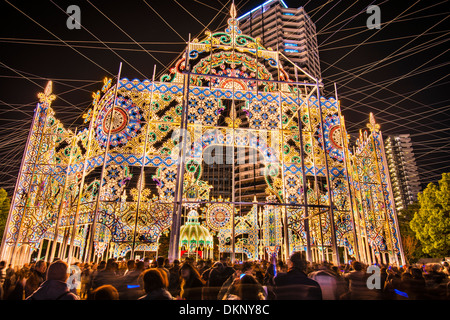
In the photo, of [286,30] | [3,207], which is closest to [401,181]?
[286,30]

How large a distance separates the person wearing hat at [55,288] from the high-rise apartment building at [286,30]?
6029 centimetres

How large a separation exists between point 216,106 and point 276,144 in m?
2.50

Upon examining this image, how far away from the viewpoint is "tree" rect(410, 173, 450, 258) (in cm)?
1841

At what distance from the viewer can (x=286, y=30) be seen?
59.3m

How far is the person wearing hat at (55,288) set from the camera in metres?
2.26

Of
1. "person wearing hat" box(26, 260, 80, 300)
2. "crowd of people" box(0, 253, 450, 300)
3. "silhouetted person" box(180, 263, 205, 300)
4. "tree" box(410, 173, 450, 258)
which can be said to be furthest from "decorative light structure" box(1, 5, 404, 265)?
"tree" box(410, 173, 450, 258)

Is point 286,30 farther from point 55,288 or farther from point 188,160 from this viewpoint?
point 55,288

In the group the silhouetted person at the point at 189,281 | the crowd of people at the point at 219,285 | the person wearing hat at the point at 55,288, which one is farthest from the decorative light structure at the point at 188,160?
the person wearing hat at the point at 55,288

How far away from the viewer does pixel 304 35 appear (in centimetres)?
5894
